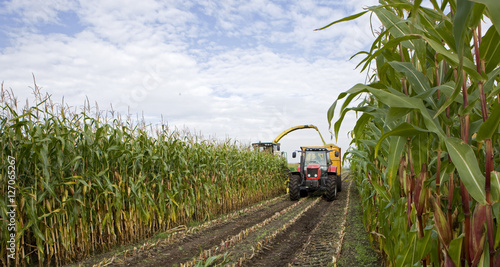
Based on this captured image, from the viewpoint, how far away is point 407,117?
2082 mm

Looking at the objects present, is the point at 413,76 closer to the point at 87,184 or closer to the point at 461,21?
the point at 461,21

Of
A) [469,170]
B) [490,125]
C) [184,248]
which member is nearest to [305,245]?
[184,248]

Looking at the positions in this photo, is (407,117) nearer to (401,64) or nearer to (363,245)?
(401,64)

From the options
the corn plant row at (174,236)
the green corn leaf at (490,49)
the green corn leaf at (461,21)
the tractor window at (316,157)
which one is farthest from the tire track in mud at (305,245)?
the tractor window at (316,157)

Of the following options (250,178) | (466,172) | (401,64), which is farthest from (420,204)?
(250,178)

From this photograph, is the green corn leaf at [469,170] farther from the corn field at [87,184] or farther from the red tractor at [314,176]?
the red tractor at [314,176]

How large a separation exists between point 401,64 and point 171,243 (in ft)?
20.0

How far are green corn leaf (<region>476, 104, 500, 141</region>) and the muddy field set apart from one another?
3.50 meters

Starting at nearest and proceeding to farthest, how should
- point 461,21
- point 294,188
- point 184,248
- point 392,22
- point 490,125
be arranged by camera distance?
point 461,21, point 490,125, point 392,22, point 184,248, point 294,188

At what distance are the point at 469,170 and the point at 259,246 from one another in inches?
204

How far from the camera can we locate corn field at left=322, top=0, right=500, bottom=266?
1400 millimetres

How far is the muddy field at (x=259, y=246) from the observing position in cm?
525

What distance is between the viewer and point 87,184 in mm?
5238

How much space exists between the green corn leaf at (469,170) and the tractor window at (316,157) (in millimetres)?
13476
